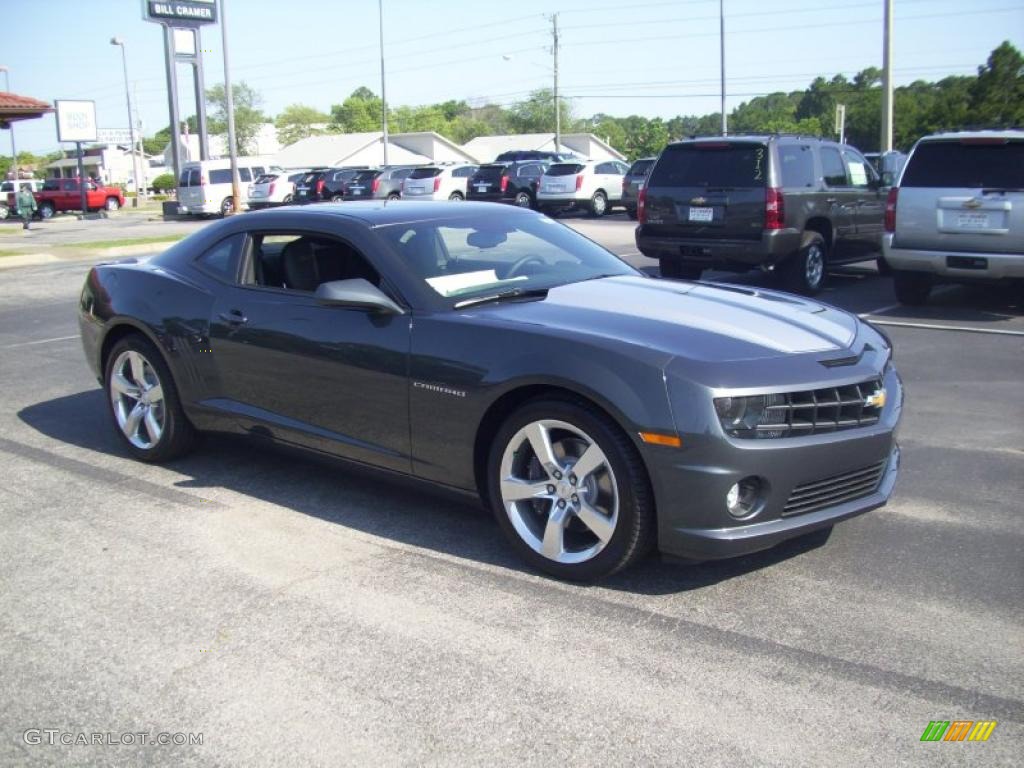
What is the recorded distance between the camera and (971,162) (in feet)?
34.1

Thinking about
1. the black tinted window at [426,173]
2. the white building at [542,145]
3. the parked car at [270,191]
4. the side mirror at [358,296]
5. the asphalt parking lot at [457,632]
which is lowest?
the asphalt parking lot at [457,632]

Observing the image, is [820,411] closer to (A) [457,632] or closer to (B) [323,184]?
(A) [457,632]

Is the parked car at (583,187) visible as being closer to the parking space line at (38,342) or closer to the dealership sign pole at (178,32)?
the dealership sign pole at (178,32)

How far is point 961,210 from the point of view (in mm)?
10406

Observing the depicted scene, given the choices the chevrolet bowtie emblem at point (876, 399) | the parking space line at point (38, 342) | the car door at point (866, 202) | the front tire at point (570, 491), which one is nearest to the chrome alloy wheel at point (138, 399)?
the front tire at point (570, 491)

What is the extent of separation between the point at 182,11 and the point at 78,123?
6574 mm

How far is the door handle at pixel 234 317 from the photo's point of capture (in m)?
5.21

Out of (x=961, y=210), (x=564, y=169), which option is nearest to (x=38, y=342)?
(x=961, y=210)

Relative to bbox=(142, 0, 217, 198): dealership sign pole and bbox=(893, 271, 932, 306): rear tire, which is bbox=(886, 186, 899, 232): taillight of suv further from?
bbox=(142, 0, 217, 198): dealership sign pole

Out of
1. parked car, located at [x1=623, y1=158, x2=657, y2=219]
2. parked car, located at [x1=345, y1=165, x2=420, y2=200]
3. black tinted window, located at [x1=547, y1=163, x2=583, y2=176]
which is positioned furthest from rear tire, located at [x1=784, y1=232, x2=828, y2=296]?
parked car, located at [x1=345, y1=165, x2=420, y2=200]

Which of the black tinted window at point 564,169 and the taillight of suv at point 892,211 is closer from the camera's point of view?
the taillight of suv at point 892,211

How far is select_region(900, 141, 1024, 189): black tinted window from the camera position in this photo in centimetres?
1012

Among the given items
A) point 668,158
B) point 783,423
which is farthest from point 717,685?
point 668,158

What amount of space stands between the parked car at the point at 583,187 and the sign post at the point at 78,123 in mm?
20750
